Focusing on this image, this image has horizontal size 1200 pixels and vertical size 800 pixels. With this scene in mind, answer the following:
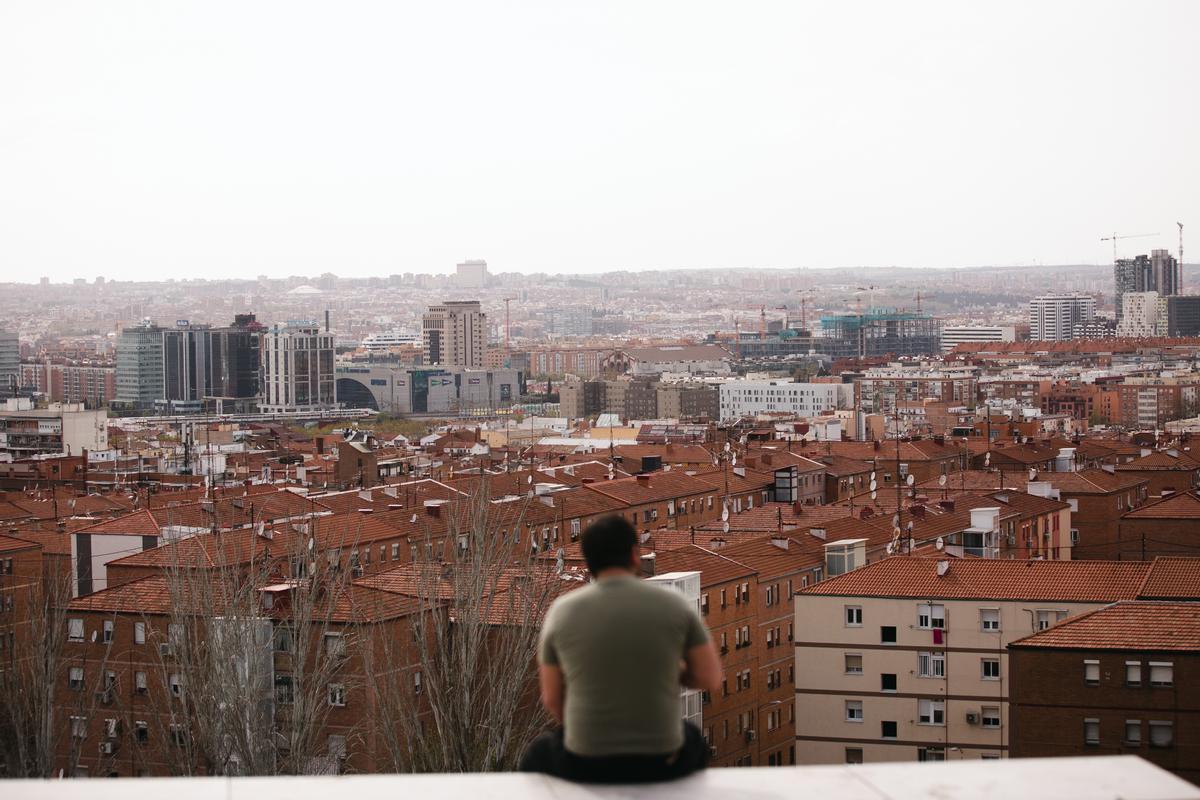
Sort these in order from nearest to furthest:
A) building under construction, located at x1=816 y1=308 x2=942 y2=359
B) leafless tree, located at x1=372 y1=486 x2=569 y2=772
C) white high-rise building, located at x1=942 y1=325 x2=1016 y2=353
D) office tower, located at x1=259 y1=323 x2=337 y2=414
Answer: leafless tree, located at x1=372 y1=486 x2=569 y2=772
office tower, located at x1=259 y1=323 x2=337 y2=414
building under construction, located at x1=816 y1=308 x2=942 y2=359
white high-rise building, located at x1=942 y1=325 x2=1016 y2=353

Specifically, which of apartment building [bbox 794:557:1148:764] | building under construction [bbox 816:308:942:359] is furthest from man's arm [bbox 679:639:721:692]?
building under construction [bbox 816:308:942:359]

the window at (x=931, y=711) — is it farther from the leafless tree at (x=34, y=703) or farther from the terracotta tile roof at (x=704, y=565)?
the leafless tree at (x=34, y=703)

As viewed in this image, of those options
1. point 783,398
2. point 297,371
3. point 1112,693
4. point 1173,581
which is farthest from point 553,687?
point 297,371

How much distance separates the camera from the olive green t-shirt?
334cm

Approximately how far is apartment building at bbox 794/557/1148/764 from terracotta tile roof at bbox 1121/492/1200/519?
23.5ft

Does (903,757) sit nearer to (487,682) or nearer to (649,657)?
(487,682)

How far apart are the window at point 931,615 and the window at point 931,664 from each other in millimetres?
223

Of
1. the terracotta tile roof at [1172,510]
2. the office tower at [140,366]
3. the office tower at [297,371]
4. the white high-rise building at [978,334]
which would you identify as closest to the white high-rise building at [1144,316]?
the white high-rise building at [978,334]

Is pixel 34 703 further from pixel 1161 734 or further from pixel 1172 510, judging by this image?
pixel 1172 510

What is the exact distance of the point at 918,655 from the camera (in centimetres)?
1485

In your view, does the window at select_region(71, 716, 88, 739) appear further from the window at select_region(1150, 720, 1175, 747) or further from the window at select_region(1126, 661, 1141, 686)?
the window at select_region(1150, 720, 1175, 747)

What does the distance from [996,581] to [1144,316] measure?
149983 millimetres

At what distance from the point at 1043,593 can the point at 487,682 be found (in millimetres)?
4920

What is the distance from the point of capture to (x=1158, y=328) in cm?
15738
